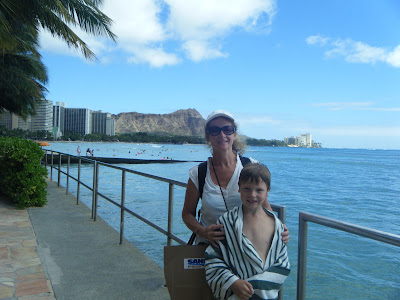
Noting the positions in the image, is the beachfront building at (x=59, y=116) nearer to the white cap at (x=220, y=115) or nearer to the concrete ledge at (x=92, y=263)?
the concrete ledge at (x=92, y=263)

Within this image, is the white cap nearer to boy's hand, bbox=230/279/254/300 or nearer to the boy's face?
the boy's face

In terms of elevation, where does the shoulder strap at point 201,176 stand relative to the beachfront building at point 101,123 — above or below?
below

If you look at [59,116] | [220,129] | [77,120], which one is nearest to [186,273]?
[220,129]

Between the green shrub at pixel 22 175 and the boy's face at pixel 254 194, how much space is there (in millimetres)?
5768

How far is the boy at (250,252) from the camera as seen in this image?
5.05 ft

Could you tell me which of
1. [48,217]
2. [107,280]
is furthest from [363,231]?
[48,217]

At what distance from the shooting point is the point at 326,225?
171 centimetres

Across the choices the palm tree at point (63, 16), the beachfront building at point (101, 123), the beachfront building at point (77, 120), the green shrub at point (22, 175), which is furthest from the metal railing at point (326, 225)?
the beachfront building at point (101, 123)

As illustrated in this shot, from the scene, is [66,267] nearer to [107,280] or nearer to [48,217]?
[107,280]

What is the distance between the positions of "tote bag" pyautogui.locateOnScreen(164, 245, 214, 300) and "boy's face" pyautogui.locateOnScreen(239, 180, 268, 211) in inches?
13.9

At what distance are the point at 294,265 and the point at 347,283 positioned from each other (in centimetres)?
105

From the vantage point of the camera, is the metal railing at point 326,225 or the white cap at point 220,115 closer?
the metal railing at point 326,225

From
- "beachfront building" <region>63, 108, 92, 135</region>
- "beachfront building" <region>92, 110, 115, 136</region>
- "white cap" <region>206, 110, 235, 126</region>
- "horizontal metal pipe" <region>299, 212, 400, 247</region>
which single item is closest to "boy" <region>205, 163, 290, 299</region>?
"horizontal metal pipe" <region>299, 212, 400, 247</region>

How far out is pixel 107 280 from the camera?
3.22 m
